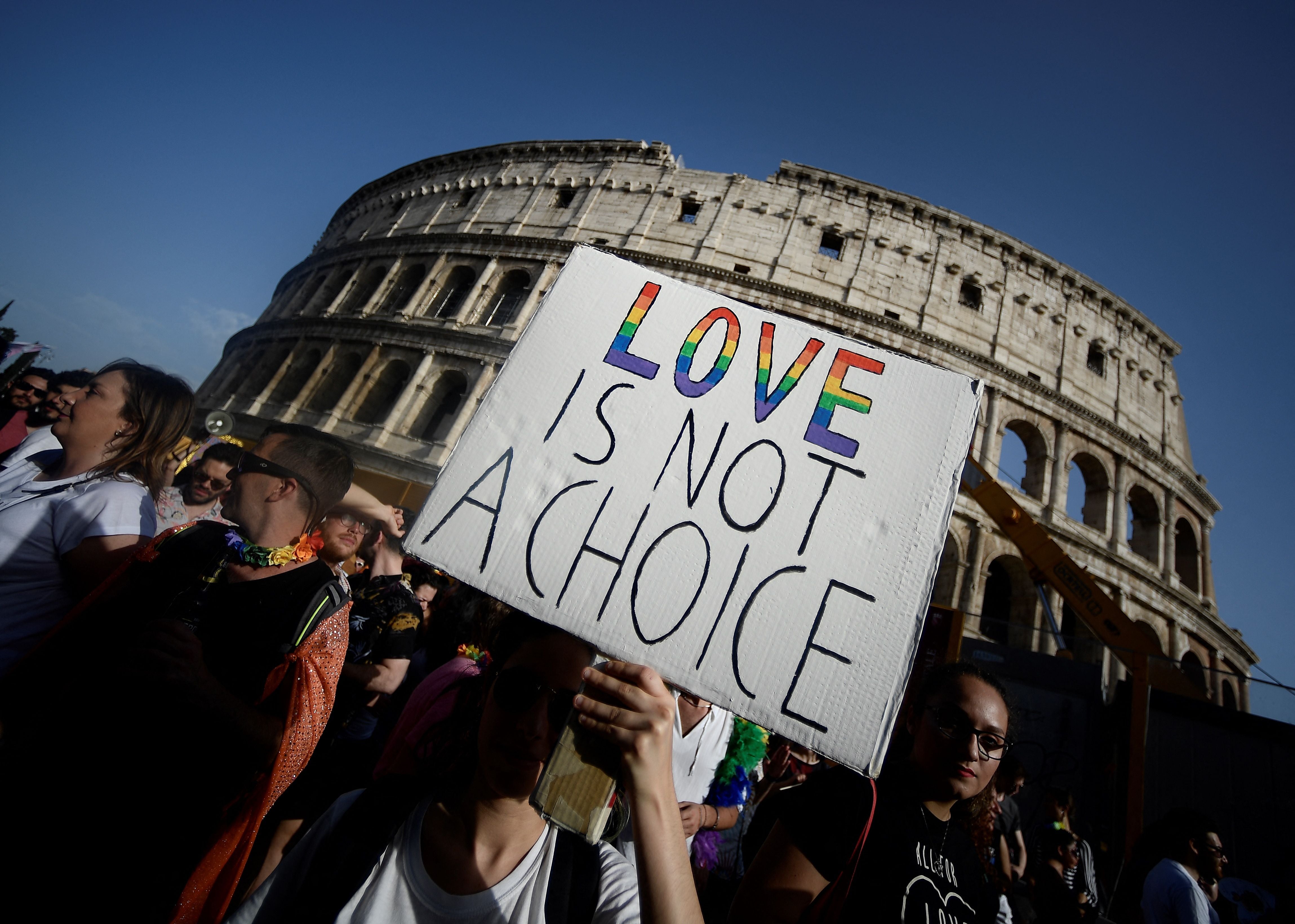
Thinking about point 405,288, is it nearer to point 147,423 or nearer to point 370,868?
point 147,423

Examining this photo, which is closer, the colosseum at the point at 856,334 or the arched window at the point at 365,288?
the colosseum at the point at 856,334

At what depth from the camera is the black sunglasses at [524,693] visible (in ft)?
4.17

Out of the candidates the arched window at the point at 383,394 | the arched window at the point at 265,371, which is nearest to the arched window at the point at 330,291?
the arched window at the point at 265,371

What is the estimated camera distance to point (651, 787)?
0.94m

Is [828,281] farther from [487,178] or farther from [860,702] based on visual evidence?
[860,702]

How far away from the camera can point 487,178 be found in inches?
720

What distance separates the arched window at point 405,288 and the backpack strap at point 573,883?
1838 cm

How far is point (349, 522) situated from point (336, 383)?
51.9 ft

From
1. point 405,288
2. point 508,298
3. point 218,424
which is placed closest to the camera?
point 218,424

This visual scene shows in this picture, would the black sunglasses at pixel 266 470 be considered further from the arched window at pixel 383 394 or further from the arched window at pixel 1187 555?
the arched window at pixel 1187 555

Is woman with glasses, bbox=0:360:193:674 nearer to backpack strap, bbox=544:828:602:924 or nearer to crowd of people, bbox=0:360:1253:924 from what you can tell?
crowd of people, bbox=0:360:1253:924

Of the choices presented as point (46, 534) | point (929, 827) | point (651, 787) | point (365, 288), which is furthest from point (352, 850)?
point (365, 288)

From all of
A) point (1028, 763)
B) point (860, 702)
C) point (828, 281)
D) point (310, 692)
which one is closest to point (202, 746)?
point (310, 692)

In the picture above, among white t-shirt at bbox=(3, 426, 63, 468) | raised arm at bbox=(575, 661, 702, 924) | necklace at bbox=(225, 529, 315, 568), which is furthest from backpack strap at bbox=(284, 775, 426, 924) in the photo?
white t-shirt at bbox=(3, 426, 63, 468)
